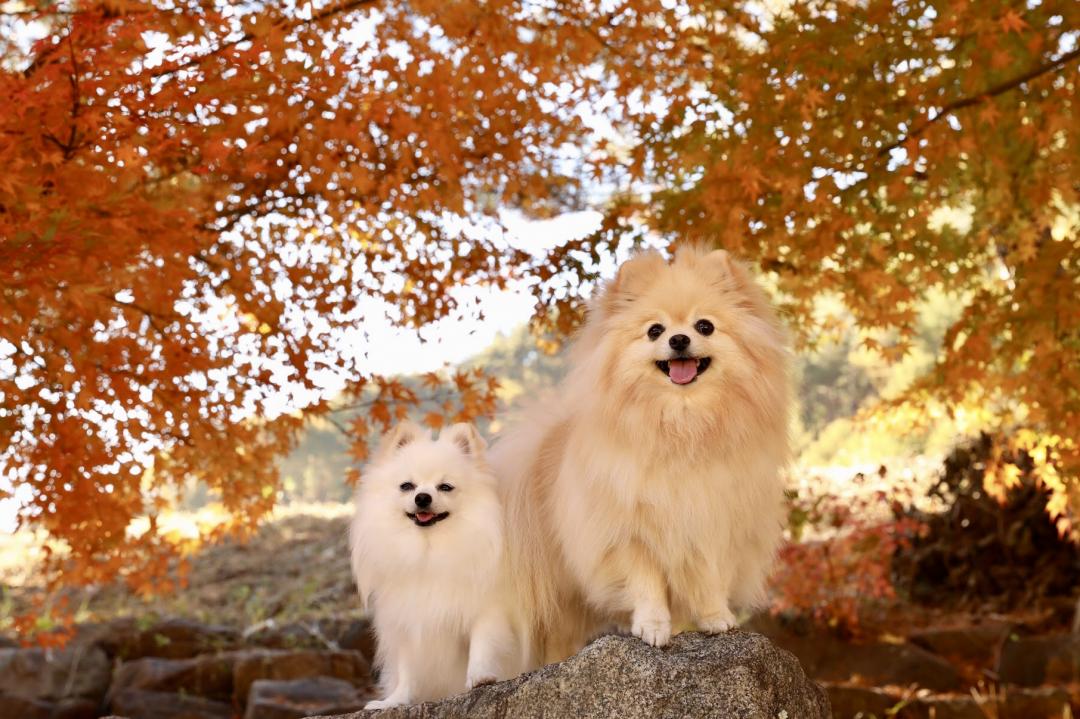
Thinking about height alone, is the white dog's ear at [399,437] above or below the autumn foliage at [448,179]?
below

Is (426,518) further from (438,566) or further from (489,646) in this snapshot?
(489,646)

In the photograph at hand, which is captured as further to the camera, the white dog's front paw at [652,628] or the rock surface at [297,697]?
the rock surface at [297,697]

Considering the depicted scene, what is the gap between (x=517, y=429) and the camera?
444 centimetres

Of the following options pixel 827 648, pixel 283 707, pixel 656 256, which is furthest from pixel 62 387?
pixel 827 648

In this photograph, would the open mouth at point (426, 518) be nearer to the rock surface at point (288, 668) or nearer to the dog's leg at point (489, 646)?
the dog's leg at point (489, 646)

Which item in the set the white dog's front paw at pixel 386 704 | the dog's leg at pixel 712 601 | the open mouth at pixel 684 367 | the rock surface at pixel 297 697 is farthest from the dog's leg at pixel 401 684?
the rock surface at pixel 297 697

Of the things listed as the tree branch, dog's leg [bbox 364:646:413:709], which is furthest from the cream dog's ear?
the tree branch

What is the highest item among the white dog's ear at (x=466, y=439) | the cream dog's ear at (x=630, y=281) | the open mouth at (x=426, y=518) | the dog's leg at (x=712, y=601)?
the cream dog's ear at (x=630, y=281)

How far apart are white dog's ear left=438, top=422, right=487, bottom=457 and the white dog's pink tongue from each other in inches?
31.7

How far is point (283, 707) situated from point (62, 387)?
3.17m

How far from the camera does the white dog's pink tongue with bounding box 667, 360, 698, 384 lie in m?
3.57

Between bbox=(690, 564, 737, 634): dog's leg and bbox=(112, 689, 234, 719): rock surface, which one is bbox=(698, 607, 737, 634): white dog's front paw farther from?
bbox=(112, 689, 234, 719): rock surface

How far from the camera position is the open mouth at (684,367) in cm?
357

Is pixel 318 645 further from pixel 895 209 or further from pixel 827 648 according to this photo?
pixel 895 209
